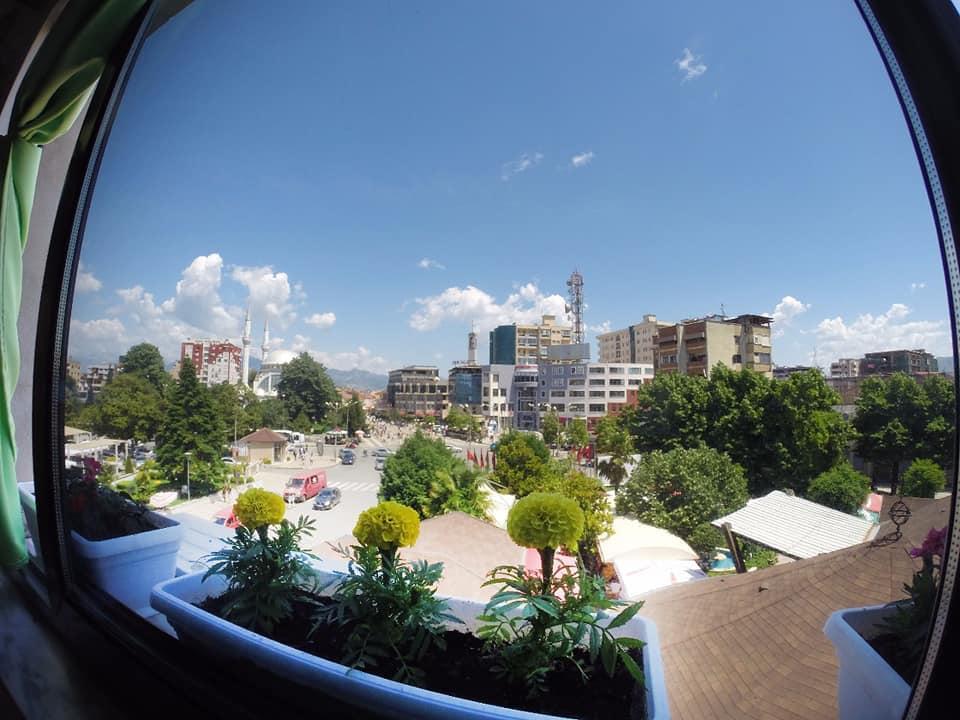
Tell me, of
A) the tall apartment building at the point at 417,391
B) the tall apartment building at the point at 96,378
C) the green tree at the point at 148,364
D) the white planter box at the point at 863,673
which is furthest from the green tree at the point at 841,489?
the tall apartment building at the point at 96,378

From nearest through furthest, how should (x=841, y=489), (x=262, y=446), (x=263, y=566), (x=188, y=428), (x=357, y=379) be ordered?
(x=841, y=489) → (x=263, y=566) → (x=357, y=379) → (x=262, y=446) → (x=188, y=428)

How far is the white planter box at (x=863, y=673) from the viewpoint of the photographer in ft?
1.60

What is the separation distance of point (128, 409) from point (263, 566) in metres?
1.33

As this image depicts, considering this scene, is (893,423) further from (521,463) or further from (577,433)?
(521,463)

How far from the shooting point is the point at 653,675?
2.06ft

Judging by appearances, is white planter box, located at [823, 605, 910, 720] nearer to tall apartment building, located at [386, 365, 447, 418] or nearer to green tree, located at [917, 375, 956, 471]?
green tree, located at [917, 375, 956, 471]

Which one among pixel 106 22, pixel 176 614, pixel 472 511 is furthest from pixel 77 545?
pixel 106 22

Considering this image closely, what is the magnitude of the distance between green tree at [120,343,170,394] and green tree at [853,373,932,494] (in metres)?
2.12

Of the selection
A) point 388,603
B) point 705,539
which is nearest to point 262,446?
point 388,603

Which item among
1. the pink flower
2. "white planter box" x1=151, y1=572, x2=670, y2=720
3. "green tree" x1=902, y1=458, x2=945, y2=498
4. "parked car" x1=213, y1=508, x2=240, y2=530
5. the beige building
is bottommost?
"white planter box" x1=151, y1=572, x2=670, y2=720

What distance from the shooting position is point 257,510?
116 cm

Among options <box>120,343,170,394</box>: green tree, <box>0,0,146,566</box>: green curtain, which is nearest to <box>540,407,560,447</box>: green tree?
<box>120,343,170,394</box>: green tree

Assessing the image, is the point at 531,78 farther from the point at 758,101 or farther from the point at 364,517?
the point at 364,517

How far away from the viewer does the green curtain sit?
154 cm
